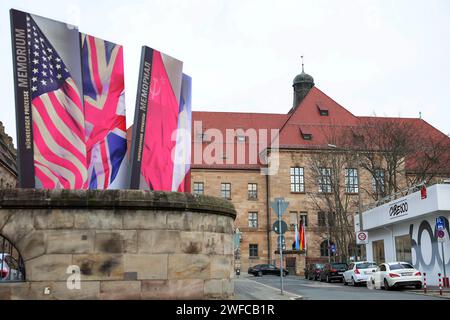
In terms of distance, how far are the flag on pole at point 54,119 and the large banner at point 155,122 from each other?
143 cm

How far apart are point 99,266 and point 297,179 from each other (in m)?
54.5

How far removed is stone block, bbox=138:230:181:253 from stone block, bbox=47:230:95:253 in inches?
38.0

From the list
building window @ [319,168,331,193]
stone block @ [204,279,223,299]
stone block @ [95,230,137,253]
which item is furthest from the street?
building window @ [319,168,331,193]

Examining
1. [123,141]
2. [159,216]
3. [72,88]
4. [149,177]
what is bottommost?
[159,216]

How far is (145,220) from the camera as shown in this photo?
33.7 ft

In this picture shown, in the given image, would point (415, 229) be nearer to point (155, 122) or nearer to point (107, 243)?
point (155, 122)

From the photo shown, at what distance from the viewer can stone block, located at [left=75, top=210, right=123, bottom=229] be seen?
995cm

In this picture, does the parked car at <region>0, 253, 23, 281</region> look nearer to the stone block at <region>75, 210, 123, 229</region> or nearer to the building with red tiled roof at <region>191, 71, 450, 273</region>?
the stone block at <region>75, 210, 123, 229</region>

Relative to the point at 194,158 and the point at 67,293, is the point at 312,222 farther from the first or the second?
the point at 67,293

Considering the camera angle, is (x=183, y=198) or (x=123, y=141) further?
(x=123, y=141)

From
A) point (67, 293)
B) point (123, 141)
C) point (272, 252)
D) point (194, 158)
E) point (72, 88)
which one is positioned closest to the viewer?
point (67, 293)

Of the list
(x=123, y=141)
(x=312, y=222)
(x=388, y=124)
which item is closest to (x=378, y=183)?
(x=388, y=124)

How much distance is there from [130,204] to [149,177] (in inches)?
113

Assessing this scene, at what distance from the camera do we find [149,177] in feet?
42.6
